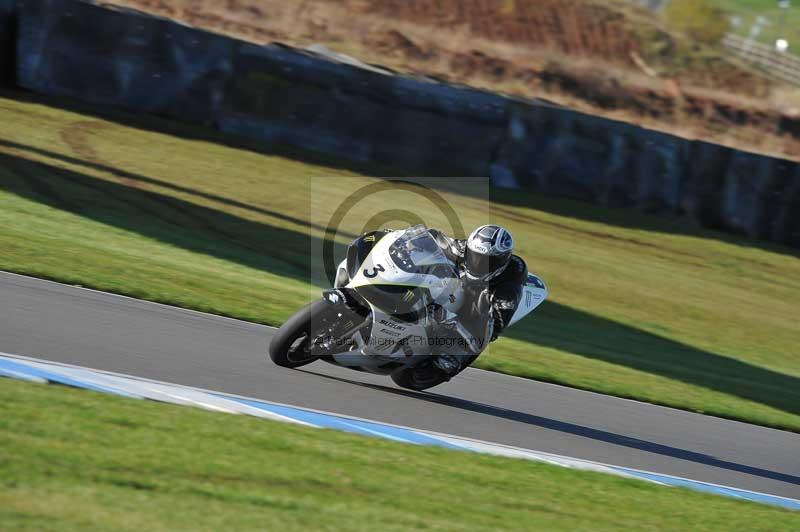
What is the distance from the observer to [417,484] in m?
6.02

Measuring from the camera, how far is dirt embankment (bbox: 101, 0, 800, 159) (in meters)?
34.4

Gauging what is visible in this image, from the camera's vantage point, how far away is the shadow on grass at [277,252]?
13625mm

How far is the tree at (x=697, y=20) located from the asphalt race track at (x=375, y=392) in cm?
3766

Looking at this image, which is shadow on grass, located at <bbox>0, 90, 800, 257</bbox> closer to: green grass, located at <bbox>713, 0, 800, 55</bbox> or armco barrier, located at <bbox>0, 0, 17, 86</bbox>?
armco barrier, located at <bbox>0, 0, 17, 86</bbox>

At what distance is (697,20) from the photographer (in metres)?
46.0

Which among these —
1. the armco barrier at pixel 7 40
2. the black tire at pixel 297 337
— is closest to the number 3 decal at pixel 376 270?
the black tire at pixel 297 337

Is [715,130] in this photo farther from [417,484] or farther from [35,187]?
[417,484]

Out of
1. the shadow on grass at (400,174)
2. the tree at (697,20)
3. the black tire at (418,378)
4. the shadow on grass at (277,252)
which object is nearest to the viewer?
the black tire at (418,378)

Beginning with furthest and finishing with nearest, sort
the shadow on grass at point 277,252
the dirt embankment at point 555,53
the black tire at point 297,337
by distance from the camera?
the dirt embankment at point 555,53
the shadow on grass at point 277,252
the black tire at point 297,337

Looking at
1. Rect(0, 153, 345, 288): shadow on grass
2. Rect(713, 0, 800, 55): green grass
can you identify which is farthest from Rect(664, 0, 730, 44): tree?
Rect(0, 153, 345, 288): shadow on grass

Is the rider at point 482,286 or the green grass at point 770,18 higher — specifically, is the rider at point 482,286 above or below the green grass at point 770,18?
above

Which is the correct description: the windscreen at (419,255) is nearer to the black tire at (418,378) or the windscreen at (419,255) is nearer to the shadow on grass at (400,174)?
the black tire at (418,378)

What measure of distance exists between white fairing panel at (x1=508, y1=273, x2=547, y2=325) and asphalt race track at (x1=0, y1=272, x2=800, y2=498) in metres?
0.89

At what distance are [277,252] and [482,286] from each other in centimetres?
794
